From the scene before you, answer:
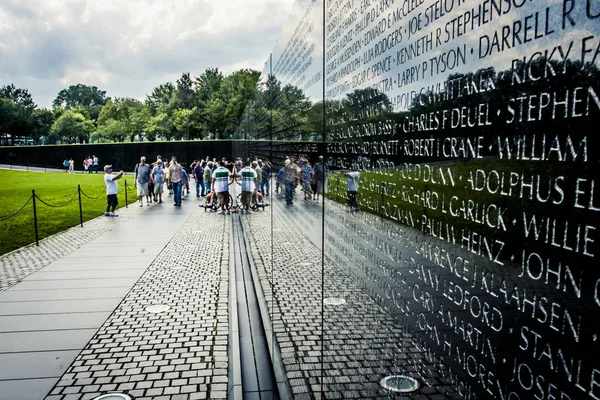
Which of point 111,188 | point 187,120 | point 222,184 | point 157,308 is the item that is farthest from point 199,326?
point 187,120

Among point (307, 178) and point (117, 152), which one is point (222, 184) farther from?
point (117, 152)

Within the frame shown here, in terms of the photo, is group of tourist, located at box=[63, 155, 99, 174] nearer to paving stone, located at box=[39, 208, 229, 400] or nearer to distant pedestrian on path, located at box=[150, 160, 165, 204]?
distant pedestrian on path, located at box=[150, 160, 165, 204]

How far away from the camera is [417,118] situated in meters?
1.52

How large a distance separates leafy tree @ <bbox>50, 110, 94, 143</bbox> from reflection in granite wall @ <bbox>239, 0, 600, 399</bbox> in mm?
103858

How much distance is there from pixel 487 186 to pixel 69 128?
10636 centimetres

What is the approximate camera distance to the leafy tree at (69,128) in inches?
3719

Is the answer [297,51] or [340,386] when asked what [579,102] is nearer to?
[340,386]

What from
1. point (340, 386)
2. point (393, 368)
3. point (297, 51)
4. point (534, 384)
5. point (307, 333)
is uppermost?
point (297, 51)

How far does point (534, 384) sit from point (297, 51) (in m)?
4.04

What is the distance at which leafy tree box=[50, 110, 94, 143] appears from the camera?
94.4 metres

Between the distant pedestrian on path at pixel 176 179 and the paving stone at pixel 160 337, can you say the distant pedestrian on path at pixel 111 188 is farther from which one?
the paving stone at pixel 160 337

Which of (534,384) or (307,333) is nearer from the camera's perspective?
(534,384)

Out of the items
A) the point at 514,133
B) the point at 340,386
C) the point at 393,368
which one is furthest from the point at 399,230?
the point at 340,386

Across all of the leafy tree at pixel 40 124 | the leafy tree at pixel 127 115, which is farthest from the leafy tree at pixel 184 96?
the leafy tree at pixel 40 124
